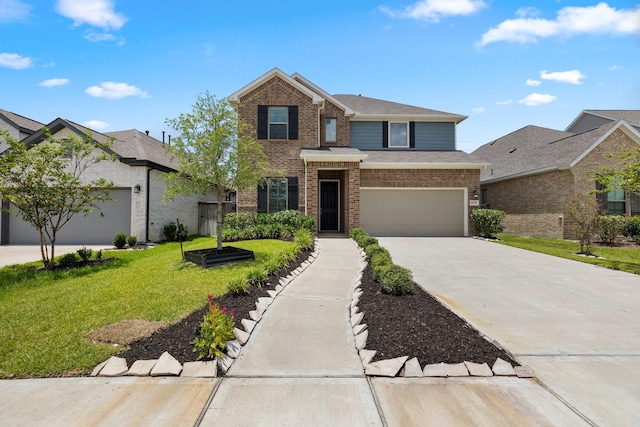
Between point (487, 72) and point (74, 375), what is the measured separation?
12145 mm

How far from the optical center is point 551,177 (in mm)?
15055

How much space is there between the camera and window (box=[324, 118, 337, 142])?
611 inches

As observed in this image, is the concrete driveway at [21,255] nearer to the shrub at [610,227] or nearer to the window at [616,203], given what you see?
the shrub at [610,227]

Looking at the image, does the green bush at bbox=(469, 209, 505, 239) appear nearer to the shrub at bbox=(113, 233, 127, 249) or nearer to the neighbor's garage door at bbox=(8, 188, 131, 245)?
the shrub at bbox=(113, 233, 127, 249)

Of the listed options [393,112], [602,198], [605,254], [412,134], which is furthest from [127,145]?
[602,198]

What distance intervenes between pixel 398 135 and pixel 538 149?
8146 millimetres

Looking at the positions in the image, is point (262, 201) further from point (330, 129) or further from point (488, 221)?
point (488, 221)

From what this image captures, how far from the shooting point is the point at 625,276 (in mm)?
7363

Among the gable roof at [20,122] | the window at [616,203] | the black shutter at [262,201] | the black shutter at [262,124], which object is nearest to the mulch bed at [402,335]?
the black shutter at [262,201]

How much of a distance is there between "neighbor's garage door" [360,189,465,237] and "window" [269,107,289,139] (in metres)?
4.79

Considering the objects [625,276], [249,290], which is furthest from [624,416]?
[625,276]

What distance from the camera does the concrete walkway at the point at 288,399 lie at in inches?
95.3

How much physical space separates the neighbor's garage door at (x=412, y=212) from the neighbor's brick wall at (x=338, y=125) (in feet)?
9.31

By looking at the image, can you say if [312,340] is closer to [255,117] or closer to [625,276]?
[625,276]
